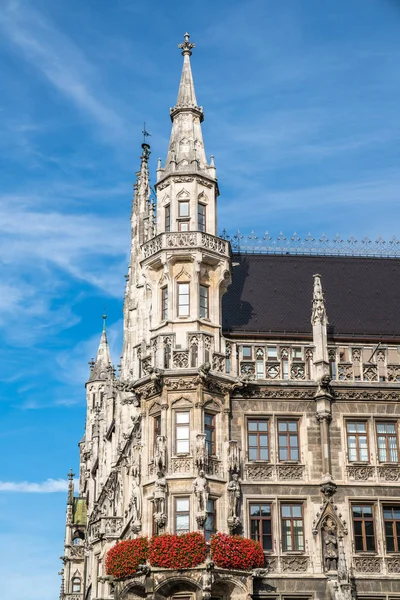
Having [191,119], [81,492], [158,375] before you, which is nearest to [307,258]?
[191,119]

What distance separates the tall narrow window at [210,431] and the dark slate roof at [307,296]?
16.3 ft

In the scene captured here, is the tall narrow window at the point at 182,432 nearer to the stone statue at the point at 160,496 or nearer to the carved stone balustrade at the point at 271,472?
the stone statue at the point at 160,496

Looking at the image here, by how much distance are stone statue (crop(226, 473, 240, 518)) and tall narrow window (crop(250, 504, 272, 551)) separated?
2.70ft

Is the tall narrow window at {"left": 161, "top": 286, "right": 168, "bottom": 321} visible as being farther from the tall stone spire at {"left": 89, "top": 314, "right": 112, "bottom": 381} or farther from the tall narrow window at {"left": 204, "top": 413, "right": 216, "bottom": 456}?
the tall stone spire at {"left": 89, "top": 314, "right": 112, "bottom": 381}

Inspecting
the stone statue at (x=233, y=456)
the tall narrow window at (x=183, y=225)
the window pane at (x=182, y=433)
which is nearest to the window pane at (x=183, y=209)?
the tall narrow window at (x=183, y=225)

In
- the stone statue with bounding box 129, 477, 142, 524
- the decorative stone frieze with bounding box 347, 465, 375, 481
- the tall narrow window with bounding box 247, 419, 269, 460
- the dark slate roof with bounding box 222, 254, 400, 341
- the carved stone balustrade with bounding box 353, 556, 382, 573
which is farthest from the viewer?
the dark slate roof with bounding box 222, 254, 400, 341

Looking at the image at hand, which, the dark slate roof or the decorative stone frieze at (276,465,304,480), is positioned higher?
the dark slate roof

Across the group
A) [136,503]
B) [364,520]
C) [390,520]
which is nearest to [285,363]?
[364,520]

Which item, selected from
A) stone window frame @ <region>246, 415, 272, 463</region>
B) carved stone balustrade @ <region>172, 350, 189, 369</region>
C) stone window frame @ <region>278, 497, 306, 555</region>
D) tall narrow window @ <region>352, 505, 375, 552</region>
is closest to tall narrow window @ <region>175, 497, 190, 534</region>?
stone window frame @ <region>246, 415, 272, 463</region>

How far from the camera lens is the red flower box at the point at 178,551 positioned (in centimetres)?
3659

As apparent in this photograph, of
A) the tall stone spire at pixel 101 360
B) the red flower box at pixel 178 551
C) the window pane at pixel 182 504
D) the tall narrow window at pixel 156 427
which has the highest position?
the tall stone spire at pixel 101 360

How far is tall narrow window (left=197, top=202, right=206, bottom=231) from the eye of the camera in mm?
43375

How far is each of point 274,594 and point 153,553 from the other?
16.1 feet

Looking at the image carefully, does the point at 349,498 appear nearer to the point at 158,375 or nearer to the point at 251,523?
the point at 251,523
